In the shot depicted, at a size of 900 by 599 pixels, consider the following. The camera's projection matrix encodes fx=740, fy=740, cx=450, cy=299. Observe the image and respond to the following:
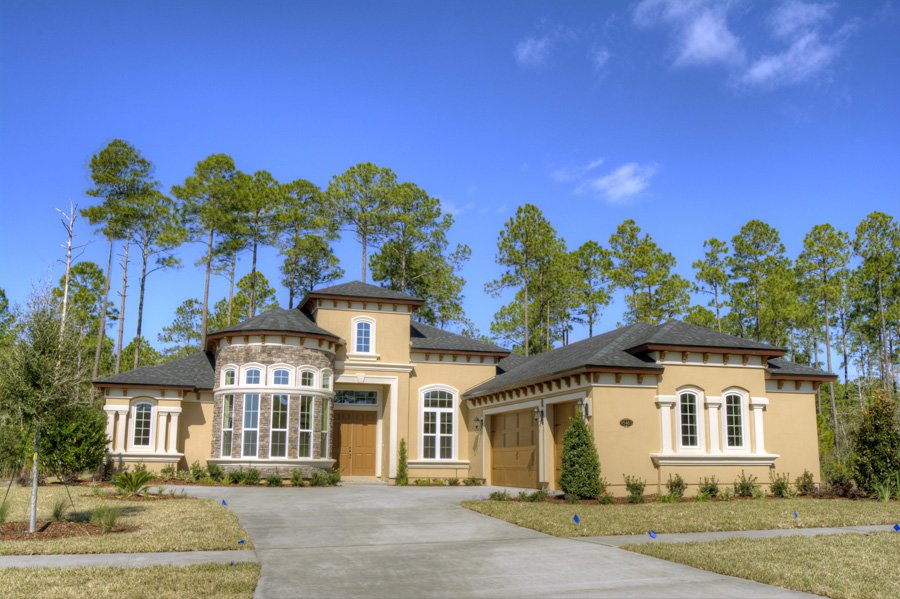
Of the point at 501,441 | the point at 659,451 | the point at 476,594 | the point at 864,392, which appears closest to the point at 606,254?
the point at 864,392

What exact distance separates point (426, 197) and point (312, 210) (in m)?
6.23

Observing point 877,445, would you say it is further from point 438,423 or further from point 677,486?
point 438,423

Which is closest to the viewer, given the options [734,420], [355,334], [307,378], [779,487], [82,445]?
[779,487]

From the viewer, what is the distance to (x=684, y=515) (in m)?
13.9

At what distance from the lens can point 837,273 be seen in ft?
128

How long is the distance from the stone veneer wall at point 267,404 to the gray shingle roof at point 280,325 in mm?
563

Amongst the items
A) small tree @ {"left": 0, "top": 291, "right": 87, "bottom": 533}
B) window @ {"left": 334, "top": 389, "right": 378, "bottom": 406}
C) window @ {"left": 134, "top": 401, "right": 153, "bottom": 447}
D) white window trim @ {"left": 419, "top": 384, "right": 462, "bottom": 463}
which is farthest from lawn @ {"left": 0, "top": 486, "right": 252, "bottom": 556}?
white window trim @ {"left": 419, "top": 384, "right": 462, "bottom": 463}

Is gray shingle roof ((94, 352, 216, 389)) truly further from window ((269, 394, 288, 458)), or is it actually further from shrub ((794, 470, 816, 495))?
shrub ((794, 470, 816, 495))

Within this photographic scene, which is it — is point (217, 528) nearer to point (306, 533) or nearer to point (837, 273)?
point (306, 533)

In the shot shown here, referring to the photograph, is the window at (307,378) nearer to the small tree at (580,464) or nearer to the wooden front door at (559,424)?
the wooden front door at (559,424)

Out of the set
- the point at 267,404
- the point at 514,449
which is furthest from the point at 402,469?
the point at 267,404

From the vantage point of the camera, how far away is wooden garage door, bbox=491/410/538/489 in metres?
21.6

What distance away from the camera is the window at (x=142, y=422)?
24547mm

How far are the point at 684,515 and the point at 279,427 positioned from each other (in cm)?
1330
